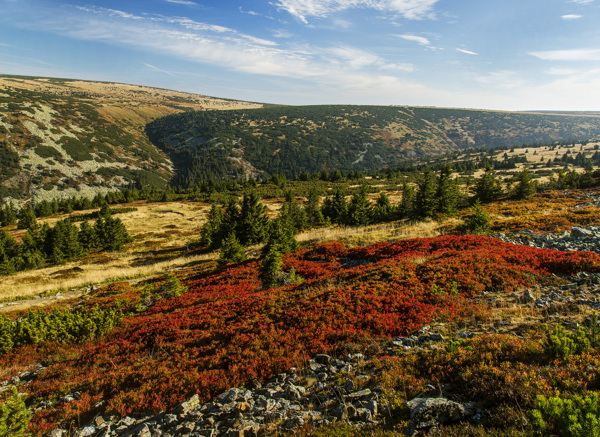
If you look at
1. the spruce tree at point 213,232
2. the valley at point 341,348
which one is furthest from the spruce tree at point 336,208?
the valley at point 341,348

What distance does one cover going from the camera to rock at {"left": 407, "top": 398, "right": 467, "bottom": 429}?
4.18 metres

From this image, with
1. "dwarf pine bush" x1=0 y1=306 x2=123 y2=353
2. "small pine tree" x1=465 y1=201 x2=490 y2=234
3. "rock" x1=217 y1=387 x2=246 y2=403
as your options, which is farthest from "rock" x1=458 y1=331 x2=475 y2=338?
"small pine tree" x1=465 y1=201 x2=490 y2=234

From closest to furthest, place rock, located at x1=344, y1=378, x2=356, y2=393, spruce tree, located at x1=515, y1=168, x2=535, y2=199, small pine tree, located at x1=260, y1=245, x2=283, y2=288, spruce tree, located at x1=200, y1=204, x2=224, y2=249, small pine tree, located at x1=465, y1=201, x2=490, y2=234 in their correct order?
rock, located at x1=344, y1=378, x2=356, y2=393 < small pine tree, located at x1=260, y1=245, x2=283, y2=288 < small pine tree, located at x1=465, y1=201, x2=490, y2=234 < spruce tree, located at x1=200, y1=204, x2=224, y2=249 < spruce tree, located at x1=515, y1=168, x2=535, y2=199

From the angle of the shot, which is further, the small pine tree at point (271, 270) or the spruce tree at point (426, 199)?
the spruce tree at point (426, 199)

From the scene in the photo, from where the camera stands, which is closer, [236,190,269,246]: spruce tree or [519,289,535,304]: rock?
[519,289,535,304]: rock

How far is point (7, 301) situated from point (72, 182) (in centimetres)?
17606

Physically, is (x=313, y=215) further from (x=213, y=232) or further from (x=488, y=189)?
(x=488, y=189)

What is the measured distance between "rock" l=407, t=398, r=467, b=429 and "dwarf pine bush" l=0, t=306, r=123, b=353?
12.9 m

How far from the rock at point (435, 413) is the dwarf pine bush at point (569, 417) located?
106 centimetres

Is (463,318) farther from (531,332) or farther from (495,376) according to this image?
(495,376)

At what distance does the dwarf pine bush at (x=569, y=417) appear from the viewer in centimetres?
296

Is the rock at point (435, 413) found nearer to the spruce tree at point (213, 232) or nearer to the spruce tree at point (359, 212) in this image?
the spruce tree at point (213, 232)

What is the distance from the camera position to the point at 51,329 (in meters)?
11.1

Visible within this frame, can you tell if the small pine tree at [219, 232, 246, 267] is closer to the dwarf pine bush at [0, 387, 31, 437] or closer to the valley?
the valley
